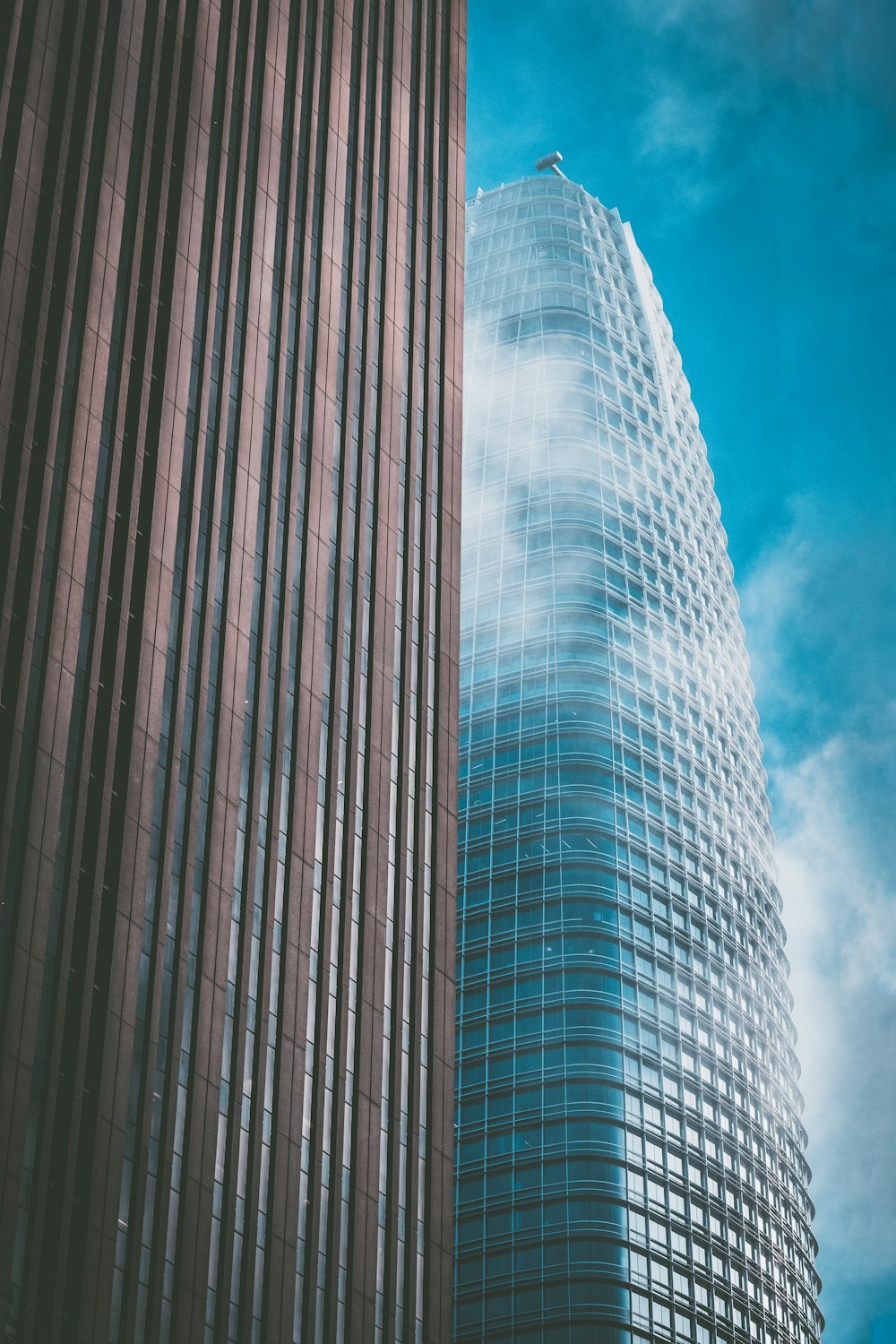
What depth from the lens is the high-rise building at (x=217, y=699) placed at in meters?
61.6

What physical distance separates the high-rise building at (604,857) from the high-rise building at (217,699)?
55778 mm

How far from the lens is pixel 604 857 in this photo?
482ft

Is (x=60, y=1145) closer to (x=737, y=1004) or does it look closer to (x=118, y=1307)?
(x=118, y=1307)

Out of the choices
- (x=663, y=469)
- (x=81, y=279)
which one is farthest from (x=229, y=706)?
(x=663, y=469)

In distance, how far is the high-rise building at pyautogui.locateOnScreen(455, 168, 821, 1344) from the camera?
13400 cm

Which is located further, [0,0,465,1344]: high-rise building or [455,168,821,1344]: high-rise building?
[455,168,821,1344]: high-rise building

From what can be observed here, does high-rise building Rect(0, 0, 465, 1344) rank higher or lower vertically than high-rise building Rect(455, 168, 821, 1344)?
lower

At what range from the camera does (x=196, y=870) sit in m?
68.4

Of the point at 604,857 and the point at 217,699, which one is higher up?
the point at 604,857

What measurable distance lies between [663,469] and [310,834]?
4338 inches

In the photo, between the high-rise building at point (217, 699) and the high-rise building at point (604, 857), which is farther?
the high-rise building at point (604, 857)

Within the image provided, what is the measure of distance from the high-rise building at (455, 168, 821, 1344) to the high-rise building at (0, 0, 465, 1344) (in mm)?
55778

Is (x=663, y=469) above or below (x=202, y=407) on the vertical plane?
above

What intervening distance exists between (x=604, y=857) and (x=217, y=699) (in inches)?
3088
